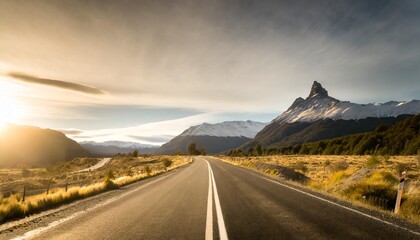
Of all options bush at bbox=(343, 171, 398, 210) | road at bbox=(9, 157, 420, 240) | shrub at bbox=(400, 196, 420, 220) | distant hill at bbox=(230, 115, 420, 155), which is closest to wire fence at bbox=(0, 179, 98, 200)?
road at bbox=(9, 157, 420, 240)

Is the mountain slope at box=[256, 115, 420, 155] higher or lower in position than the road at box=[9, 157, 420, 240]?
higher

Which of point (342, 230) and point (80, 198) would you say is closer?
point (342, 230)

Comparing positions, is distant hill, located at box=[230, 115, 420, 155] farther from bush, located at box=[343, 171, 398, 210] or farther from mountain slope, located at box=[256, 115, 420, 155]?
bush, located at box=[343, 171, 398, 210]

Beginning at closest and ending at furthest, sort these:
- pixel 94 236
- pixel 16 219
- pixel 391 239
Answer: pixel 391 239
pixel 94 236
pixel 16 219

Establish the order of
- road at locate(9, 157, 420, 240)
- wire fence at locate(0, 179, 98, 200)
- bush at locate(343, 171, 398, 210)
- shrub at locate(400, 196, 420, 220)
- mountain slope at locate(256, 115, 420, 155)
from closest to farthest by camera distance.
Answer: road at locate(9, 157, 420, 240), shrub at locate(400, 196, 420, 220), bush at locate(343, 171, 398, 210), wire fence at locate(0, 179, 98, 200), mountain slope at locate(256, 115, 420, 155)

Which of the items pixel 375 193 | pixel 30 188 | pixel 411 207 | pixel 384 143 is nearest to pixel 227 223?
pixel 411 207

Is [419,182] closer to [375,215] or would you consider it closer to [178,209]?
[375,215]

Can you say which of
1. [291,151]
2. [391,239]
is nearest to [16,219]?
[391,239]

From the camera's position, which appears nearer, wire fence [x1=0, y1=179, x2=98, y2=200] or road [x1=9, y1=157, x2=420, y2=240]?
road [x1=9, y1=157, x2=420, y2=240]

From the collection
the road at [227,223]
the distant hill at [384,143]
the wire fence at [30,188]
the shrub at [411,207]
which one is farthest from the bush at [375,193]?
the distant hill at [384,143]

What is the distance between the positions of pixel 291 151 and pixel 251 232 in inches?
4786

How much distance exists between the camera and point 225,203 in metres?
11.3

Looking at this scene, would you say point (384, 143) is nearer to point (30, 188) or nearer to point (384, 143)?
point (384, 143)

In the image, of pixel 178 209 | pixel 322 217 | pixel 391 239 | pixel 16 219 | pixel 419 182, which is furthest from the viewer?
pixel 419 182
